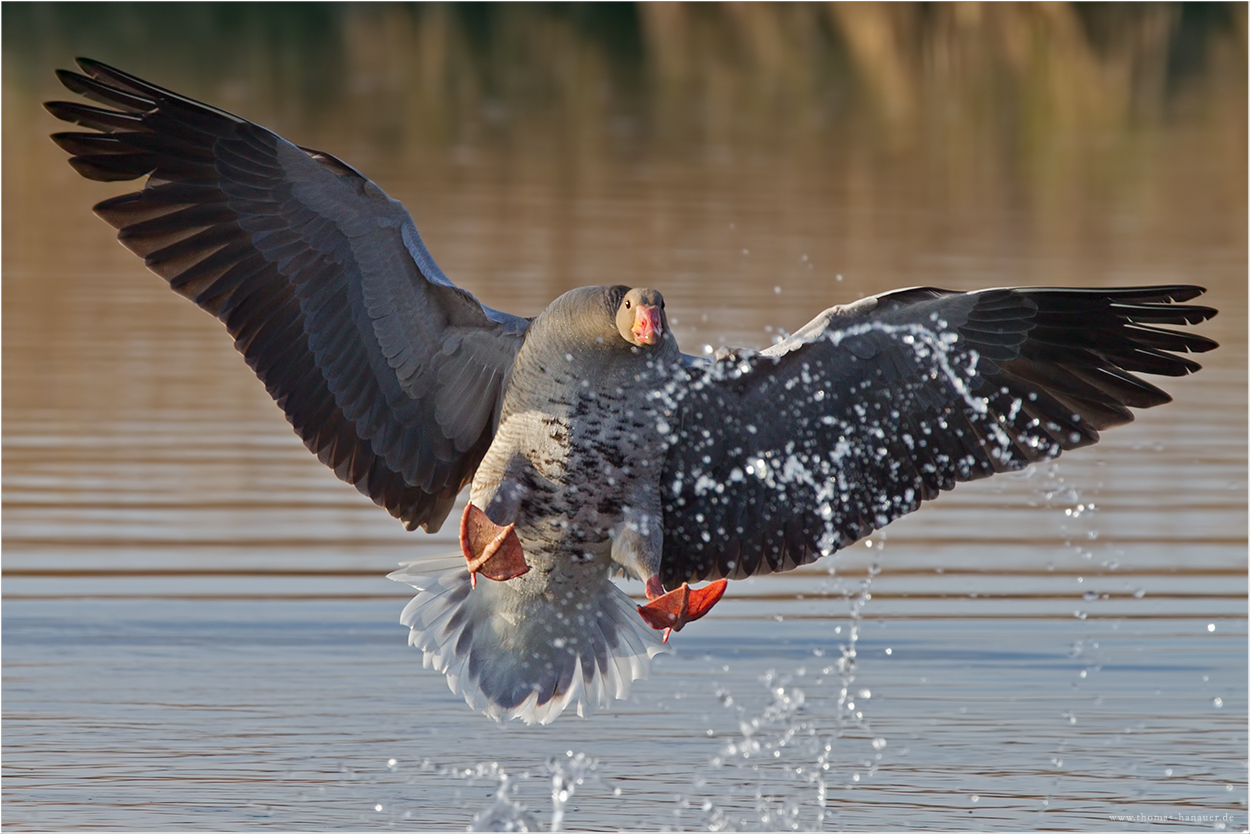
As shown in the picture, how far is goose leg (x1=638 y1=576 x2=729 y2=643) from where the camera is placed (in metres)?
6.39

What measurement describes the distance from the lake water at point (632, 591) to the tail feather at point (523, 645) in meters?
0.16

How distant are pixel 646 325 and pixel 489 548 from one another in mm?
829

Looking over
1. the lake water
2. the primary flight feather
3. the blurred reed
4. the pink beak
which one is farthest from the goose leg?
the blurred reed

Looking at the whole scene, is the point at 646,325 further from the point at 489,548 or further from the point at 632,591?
the point at 632,591

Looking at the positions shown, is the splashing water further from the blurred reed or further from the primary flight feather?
the blurred reed

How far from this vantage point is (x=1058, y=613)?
27.4 ft

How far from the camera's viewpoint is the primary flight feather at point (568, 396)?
648 cm

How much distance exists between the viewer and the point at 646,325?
20.1 ft

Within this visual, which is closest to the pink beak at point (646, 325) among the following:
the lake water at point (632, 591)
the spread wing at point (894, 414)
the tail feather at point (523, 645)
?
the spread wing at point (894, 414)

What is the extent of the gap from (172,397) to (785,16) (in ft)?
87.4

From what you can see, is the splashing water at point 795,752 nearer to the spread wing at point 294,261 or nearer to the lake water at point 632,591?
the lake water at point 632,591

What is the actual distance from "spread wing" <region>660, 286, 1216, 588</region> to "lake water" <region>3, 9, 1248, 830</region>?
68 cm

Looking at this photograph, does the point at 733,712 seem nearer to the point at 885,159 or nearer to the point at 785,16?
the point at 885,159

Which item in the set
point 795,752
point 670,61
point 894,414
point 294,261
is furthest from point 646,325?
point 670,61
